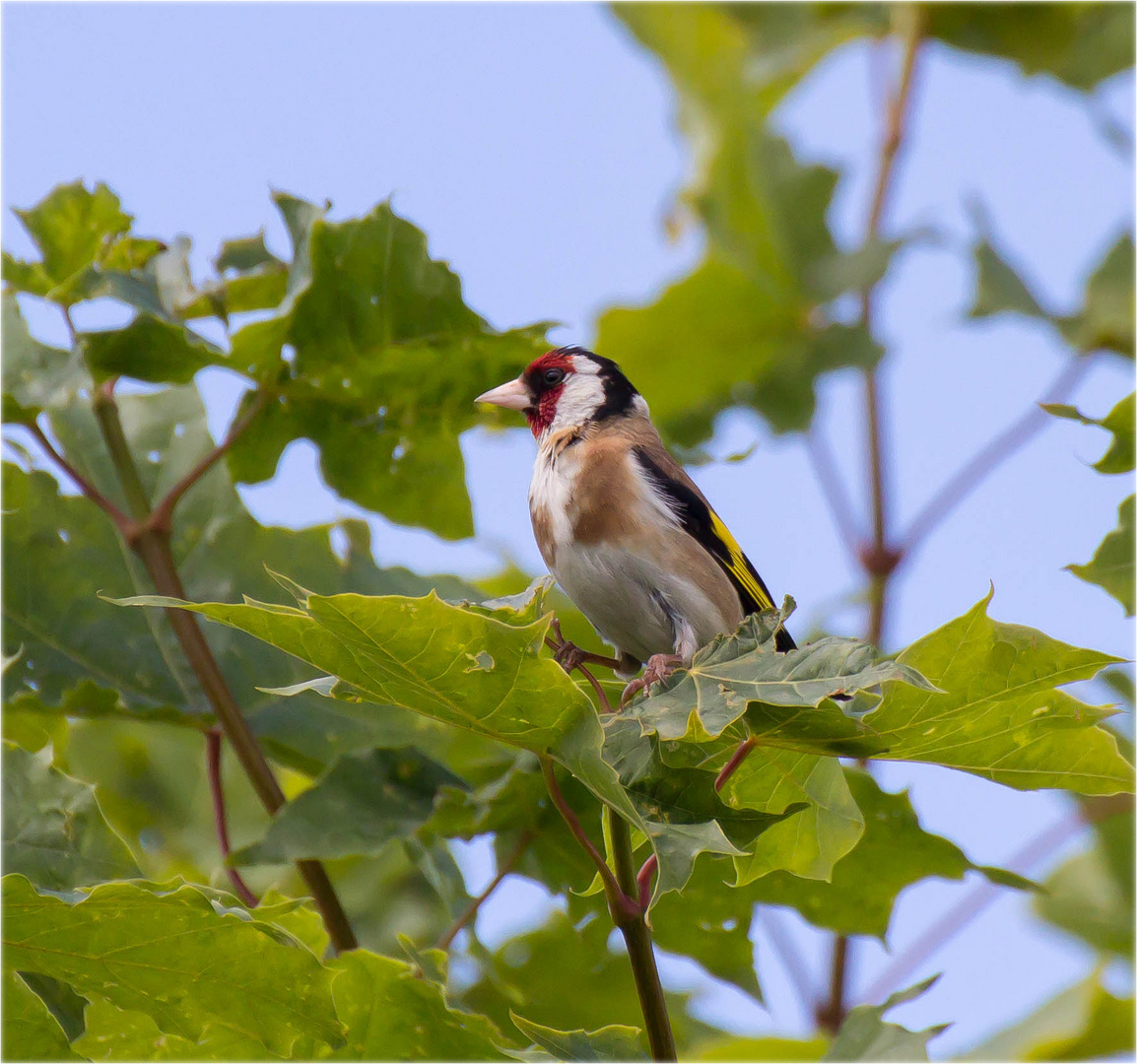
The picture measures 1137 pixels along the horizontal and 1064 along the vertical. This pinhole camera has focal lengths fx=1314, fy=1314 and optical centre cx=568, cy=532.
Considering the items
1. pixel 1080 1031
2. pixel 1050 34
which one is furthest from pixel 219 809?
pixel 1050 34

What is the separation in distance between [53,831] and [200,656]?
0.50 meters

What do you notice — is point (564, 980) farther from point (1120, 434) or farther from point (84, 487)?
point (1120, 434)

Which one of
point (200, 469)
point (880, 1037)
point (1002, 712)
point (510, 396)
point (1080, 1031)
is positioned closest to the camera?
point (1002, 712)

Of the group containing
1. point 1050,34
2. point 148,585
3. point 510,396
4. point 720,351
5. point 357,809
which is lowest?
point 357,809

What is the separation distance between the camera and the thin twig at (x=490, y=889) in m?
2.63

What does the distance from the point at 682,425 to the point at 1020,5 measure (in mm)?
1951

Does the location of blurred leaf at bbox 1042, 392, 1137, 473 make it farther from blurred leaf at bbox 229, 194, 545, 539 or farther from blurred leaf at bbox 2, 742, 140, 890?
blurred leaf at bbox 2, 742, 140, 890

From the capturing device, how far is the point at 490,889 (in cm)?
272

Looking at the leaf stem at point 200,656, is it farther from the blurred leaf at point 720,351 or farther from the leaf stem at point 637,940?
the blurred leaf at point 720,351

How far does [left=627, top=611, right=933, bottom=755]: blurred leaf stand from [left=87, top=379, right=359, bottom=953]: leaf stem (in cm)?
100

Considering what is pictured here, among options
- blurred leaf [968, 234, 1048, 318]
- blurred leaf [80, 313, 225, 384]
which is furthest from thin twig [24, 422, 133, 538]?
blurred leaf [968, 234, 1048, 318]

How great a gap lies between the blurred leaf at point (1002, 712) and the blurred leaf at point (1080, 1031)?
4.74 ft

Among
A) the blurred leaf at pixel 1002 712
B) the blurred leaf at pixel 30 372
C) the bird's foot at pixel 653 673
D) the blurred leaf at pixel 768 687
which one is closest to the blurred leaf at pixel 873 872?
the bird's foot at pixel 653 673

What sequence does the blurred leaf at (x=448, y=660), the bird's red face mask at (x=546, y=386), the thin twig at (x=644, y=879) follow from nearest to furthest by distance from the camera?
1. the blurred leaf at (x=448, y=660)
2. the thin twig at (x=644, y=879)
3. the bird's red face mask at (x=546, y=386)
